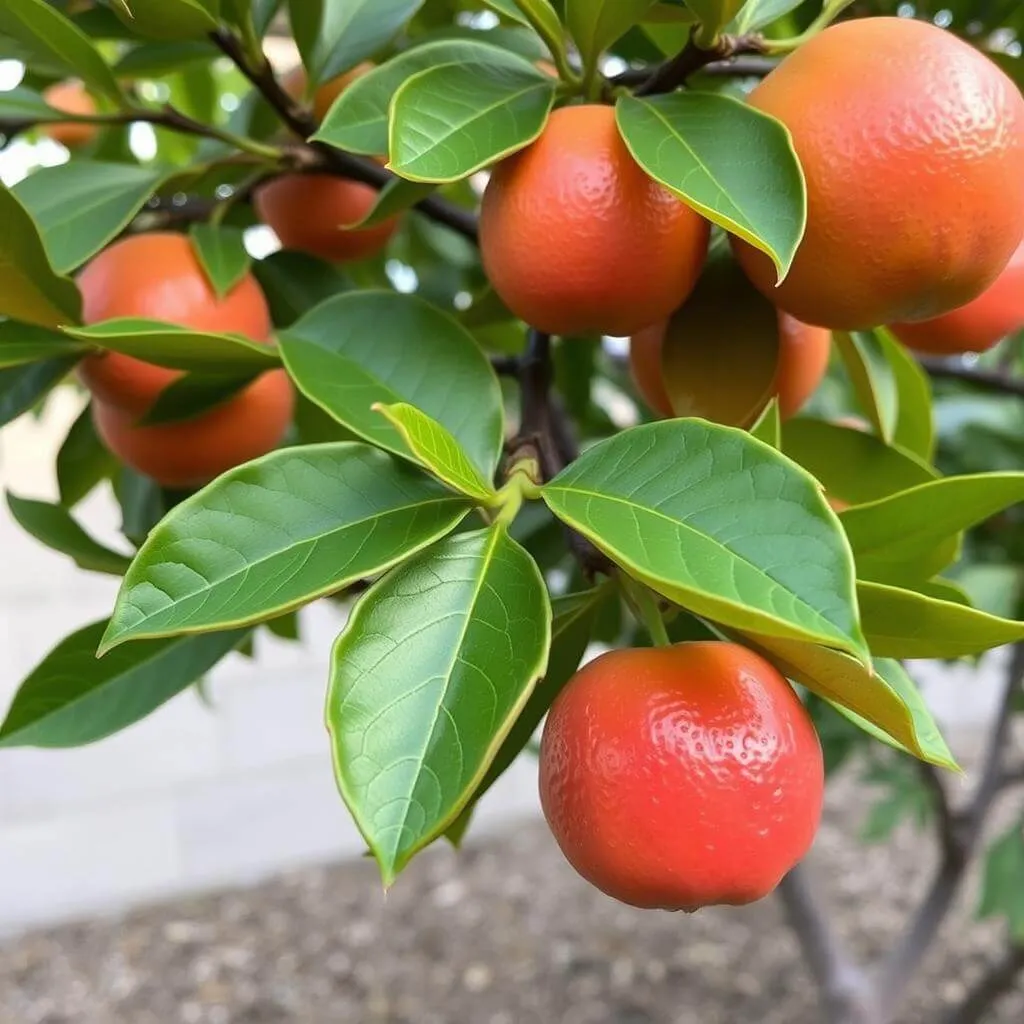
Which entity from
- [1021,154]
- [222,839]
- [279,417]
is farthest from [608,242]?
[222,839]

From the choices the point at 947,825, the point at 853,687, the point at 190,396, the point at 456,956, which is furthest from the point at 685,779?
the point at 456,956

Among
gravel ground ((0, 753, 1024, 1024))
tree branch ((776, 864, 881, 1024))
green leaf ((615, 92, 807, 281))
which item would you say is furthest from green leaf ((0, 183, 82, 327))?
gravel ground ((0, 753, 1024, 1024))

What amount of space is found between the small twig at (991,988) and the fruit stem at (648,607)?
1.31 meters

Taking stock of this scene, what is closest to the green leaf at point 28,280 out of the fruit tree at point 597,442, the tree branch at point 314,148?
the fruit tree at point 597,442

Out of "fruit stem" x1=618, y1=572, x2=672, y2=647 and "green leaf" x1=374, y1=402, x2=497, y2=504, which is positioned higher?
"green leaf" x1=374, y1=402, x2=497, y2=504

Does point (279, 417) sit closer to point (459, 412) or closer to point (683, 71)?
point (459, 412)

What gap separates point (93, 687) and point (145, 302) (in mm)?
175

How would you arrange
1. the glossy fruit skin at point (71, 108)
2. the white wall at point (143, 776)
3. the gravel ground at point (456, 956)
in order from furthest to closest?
the white wall at point (143, 776)
the gravel ground at point (456, 956)
the glossy fruit skin at point (71, 108)

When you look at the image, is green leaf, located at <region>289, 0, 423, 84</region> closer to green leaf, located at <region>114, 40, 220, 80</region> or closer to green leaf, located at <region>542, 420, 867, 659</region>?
green leaf, located at <region>114, 40, 220, 80</region>

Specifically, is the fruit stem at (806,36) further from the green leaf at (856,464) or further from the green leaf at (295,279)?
the green leaf at (295,279)

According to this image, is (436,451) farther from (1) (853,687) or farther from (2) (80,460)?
(2) (80,460)

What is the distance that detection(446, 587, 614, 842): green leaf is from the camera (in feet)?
1.27

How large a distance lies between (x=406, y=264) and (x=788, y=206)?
0.80 metres

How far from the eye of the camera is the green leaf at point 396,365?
40cm
